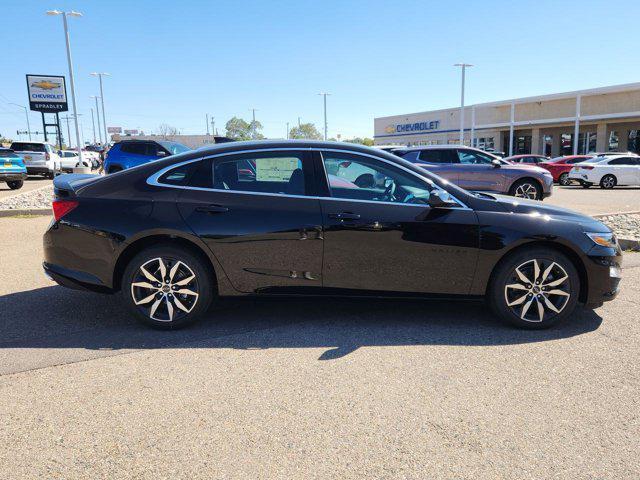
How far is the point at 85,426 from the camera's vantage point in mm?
2865

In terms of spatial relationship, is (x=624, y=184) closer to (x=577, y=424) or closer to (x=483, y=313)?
(x=483, y=313)

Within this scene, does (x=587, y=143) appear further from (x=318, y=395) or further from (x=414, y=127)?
(x=318, y=395)

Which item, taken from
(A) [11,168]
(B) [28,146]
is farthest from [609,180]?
(B) [28,146]

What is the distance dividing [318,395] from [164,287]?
5.73 ft

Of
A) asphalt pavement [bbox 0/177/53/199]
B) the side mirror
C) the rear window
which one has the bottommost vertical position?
asphalt pavement [bbox 0/177/53/199]

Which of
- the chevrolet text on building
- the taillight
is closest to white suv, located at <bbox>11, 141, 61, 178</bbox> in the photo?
the taillight

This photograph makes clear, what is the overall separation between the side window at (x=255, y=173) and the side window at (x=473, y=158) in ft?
33.8

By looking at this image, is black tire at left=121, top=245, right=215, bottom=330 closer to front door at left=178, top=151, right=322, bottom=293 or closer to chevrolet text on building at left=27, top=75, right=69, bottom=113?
front door at left=178, top=151, right=322, bottom=293

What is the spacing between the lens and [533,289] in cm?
429

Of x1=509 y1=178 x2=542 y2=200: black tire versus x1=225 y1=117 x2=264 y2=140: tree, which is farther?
x1=225 y1=117 x2=264 y2=140: tree

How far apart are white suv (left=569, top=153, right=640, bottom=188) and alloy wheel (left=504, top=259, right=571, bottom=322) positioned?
19708 millimetres

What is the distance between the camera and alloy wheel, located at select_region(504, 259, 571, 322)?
4273 mm

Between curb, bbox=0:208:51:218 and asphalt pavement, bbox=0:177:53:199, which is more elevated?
curb, bbox=0:208:51:218

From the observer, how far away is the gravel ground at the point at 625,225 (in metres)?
8.25
